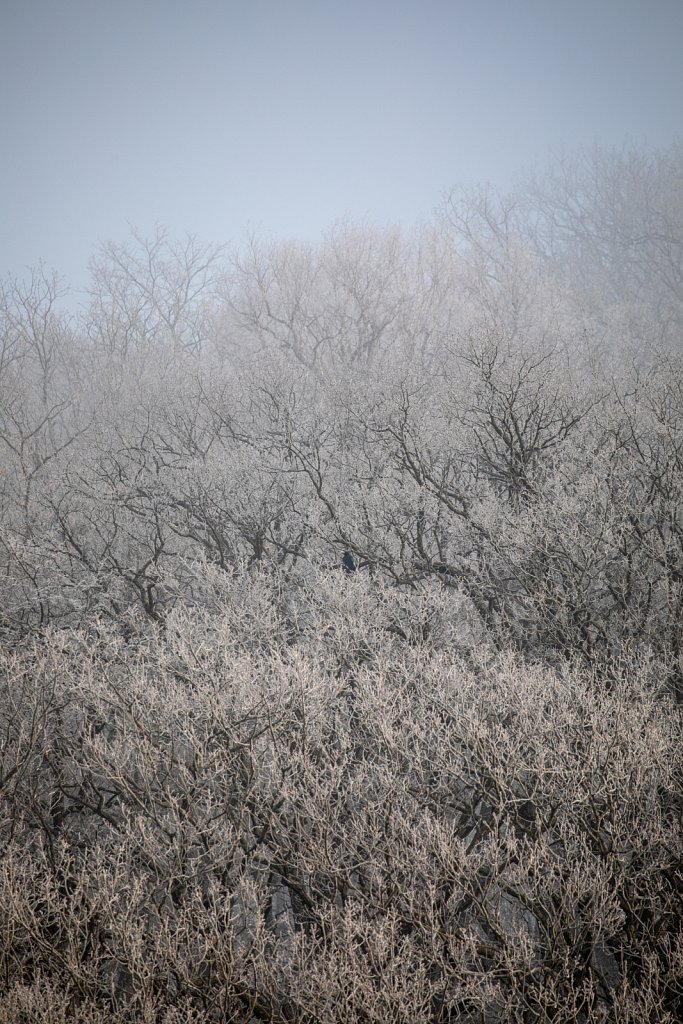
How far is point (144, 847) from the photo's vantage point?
10.7m

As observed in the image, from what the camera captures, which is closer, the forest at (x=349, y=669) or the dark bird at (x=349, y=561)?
the forest at (x=349, y=669)

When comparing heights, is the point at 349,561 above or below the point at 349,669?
above

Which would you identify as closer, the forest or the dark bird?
the forest

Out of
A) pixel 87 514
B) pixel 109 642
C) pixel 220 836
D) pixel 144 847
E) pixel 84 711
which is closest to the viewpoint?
pixel 144 847

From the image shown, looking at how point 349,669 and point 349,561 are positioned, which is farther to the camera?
point 349,561

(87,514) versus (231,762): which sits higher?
(87,514)

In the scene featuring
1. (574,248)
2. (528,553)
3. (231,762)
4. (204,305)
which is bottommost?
(231,762)

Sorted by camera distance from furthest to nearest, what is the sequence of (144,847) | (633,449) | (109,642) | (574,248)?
(574,248) → (633,449) → (109,642) → (144,847)

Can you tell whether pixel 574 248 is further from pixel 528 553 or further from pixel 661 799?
pixel 661 799

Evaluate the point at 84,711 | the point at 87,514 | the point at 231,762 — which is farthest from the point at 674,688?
the point at 87,514

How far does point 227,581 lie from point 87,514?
29.1 feet

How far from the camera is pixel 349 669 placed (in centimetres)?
1580

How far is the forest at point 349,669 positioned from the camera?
32.8 ft

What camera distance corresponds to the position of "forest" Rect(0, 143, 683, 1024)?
32.8ft
